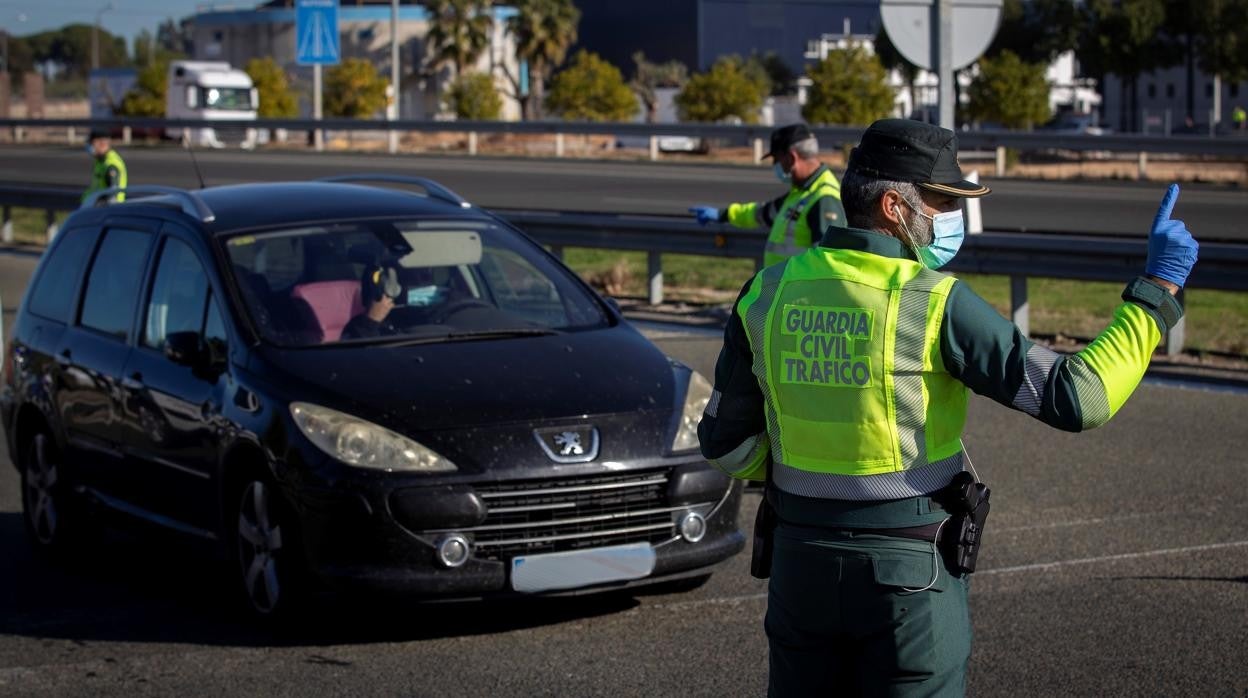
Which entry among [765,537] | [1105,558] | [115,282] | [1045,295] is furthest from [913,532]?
[1045,295]

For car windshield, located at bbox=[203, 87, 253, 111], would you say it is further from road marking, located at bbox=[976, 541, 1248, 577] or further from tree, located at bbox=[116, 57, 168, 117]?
road marking, located at bbox=[976, 541, 1248, 577]

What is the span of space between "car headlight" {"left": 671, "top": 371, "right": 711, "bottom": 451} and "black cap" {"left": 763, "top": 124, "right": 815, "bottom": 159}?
3.67 m

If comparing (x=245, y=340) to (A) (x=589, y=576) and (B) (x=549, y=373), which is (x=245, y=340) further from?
(A) (x=589, y=576)

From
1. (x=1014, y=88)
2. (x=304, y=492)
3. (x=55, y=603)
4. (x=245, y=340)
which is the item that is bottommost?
(x=55, y=603)

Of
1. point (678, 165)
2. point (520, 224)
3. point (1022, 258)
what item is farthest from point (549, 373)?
point (678, 165)

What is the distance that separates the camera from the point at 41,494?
7.55m

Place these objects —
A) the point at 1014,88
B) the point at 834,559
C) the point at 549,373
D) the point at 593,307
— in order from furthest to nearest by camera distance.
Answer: the point at 1014,88, the point at 593,307, the point at 549,373, the point at 834,559

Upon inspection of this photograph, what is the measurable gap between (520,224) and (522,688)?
11.4 metres

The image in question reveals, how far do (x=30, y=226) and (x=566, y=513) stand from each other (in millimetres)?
26269

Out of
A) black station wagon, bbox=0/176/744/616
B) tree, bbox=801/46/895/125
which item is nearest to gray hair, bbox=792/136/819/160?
black station wagon, bbox=0/176/744/616

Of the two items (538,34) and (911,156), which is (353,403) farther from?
(538,34)

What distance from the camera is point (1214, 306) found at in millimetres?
15922

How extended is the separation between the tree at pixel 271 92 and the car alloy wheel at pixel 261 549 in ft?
223

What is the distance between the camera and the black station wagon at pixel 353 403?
5801 mm
